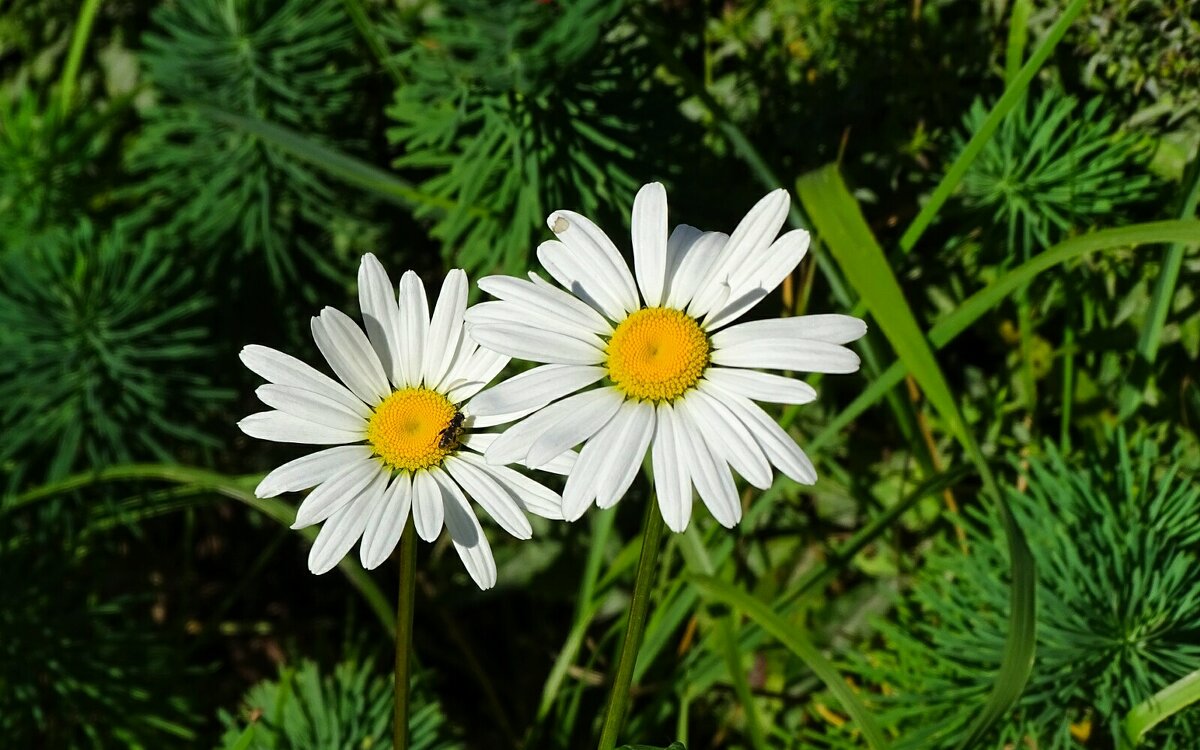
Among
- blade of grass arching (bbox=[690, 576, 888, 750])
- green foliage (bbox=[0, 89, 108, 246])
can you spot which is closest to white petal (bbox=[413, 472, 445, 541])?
blade of grass arching (bbox=[690, 576, 888, 750])

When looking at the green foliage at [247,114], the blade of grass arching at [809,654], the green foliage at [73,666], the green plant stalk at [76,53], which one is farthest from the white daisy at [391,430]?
the green plant stalk at [76,53]

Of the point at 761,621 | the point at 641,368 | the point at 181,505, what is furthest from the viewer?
the point at 181,505

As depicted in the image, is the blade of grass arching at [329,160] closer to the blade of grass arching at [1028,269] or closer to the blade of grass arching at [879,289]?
the blade of grass arching at [879,289]

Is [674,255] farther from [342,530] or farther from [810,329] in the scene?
[342,530]

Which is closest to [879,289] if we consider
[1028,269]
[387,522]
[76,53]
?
[1028,269]

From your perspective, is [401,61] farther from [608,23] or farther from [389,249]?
[389,249]

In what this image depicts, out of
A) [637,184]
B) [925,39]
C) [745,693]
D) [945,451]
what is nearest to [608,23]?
[637,184]
